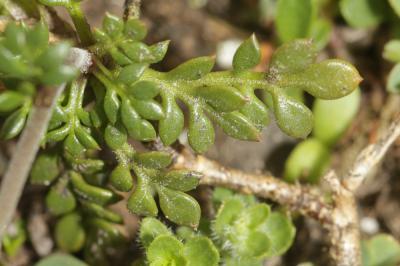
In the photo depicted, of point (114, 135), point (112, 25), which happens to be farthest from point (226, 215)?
point (112, 25)

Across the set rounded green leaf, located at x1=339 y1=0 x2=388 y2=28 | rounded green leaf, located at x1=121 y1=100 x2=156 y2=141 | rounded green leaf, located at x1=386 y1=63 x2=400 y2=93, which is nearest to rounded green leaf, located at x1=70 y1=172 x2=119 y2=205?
rounded green leaf, located at x1=121 y1=100 x2=156 y2=141

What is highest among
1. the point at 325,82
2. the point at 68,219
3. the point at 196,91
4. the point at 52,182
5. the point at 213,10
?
the point at 325,82

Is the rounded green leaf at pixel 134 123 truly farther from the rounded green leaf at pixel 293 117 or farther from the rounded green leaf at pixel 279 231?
the rounded green leaf at pixel 279 231

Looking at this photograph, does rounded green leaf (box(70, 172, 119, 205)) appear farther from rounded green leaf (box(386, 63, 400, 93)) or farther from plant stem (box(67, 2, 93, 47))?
rounded green leaf (box(386, 63, 400, 93))

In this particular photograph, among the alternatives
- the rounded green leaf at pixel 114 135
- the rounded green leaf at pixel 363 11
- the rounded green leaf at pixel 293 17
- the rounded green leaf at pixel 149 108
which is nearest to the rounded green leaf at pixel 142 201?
the rounded green leaf at pixel 114 135

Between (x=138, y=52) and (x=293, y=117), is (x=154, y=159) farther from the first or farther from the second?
(x=293, y=117)

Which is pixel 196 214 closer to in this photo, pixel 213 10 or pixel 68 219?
pixel 68 219

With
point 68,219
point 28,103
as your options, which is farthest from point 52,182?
point 28,103
